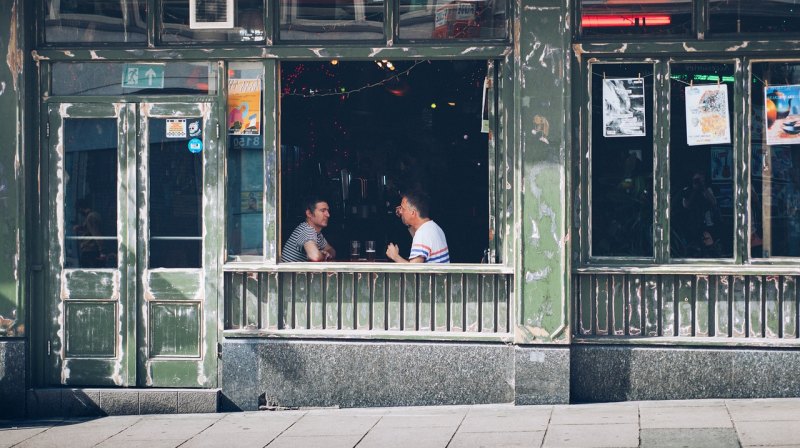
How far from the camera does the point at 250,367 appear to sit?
1018 cm

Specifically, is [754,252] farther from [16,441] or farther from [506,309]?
[16,441]

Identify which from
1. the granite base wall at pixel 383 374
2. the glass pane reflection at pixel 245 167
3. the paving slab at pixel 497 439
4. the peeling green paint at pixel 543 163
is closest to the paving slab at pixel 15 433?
the granite base wall at pixel 383 374

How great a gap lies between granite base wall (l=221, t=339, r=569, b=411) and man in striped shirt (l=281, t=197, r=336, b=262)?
2.68ft

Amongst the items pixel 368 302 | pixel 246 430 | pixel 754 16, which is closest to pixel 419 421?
pixel 368 302

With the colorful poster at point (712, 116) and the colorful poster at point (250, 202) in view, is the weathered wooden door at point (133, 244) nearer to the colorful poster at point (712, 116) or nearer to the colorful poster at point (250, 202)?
the colorful poster at point (250, 202)

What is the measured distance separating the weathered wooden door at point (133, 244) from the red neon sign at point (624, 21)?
142 inches

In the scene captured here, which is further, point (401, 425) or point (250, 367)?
point (250, 367)

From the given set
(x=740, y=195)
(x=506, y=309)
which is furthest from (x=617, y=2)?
(x=506, y=309)

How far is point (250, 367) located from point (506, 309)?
247cm

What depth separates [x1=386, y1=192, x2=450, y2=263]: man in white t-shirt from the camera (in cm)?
1012

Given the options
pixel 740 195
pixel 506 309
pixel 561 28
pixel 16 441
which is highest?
pixel 561 28

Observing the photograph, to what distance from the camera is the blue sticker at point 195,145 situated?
10227mm

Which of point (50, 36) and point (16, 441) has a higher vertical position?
point (50, 36)

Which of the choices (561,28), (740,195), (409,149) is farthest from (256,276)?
(740,195)
